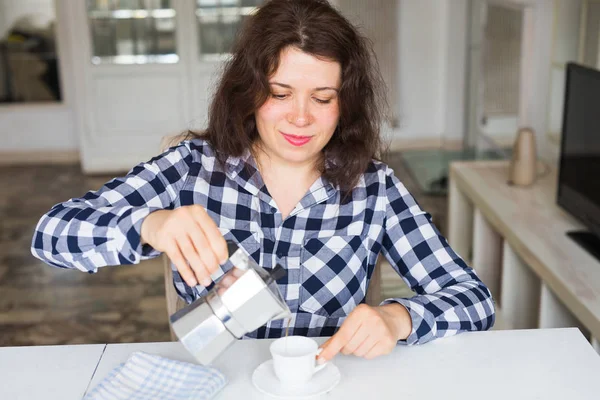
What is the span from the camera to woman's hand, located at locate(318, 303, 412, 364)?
1.14 meters

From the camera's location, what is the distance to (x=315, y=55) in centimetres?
137

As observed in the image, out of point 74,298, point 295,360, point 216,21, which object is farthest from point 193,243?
point 216,21

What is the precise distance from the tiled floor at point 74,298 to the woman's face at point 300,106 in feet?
3.31

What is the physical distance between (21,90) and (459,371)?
4675 mm

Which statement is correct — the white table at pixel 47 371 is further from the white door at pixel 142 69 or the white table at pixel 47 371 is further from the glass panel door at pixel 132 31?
the glass panel door at pixel 132 31

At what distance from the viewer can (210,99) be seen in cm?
160

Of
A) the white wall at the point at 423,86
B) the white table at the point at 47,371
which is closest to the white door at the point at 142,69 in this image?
the white wall at the point at 423,86

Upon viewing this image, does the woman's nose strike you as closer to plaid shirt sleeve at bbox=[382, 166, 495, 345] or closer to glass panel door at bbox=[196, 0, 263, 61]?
plaid shirt sleeve at bbox=[382, 166, 495, 345]

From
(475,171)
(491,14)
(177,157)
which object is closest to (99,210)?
(177,157)

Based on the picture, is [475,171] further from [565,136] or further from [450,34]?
[450,34]

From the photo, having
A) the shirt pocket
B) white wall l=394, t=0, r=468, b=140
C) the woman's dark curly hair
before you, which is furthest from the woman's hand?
white wall l=394, t=0, r=468, b=140

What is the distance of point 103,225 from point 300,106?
15.9 inches

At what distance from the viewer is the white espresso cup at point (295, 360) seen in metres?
1.07

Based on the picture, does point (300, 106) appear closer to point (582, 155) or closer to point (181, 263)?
point (181, 263)
